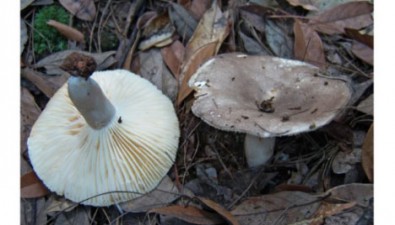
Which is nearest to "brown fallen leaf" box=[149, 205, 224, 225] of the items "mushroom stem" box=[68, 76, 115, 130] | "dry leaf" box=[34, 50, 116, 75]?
"mushroom stem" box=[68, 76, 115, 130]

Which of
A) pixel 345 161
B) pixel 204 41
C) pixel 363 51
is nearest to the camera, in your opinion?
pixel 345 161

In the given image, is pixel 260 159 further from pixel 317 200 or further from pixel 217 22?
pixel 217 22

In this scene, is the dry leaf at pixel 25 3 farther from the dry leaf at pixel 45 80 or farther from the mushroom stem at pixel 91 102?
the mushroom stem at pixel 91 102

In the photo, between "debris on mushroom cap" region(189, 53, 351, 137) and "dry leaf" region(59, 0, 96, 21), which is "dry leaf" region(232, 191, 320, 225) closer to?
"debris on mushroom cap" region(189, 53, 351, 137)

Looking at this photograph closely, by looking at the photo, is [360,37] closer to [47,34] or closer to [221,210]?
[221,210]

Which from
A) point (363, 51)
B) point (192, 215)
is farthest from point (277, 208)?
point (363, 51)

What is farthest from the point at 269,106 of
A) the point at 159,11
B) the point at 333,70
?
the point at 159,11
